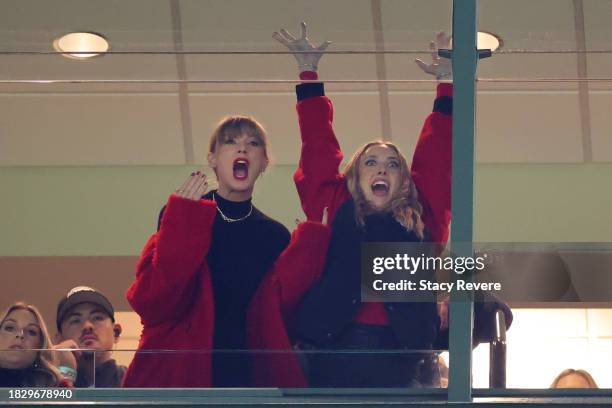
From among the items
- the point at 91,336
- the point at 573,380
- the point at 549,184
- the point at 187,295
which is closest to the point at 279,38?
the point at 187,295

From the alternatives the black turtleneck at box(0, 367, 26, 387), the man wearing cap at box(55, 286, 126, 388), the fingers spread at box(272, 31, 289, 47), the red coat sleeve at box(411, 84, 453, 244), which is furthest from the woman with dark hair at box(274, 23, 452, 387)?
the black turtleneck at box(0, 367, 26, 387)

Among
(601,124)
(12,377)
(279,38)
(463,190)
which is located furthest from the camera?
(279,38)

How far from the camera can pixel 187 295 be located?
18.2 ft

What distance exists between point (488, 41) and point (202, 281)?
127 cm

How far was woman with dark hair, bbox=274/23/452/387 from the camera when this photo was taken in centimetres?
547

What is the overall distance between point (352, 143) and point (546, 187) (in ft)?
2.22

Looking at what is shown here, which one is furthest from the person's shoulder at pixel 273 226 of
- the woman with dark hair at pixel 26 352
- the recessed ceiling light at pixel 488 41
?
the recessed ceiling light at pixel 488 41

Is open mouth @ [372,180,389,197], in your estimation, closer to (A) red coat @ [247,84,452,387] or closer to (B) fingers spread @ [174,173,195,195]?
(A) red coat @ [247,84,452,387]

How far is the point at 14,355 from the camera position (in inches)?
217

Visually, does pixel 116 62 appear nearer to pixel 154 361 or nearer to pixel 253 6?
pixel 253 6

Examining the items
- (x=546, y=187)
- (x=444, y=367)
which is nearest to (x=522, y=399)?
(x=444, y=367)

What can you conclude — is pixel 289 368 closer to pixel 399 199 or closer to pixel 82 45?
pixel 399 199

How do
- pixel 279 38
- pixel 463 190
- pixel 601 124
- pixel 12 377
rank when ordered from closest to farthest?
pixel 463 190 < pixel 12 377 < pixel 601 124 < pixel 279 38

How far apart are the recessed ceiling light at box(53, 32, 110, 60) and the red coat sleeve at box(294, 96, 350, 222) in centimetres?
77
